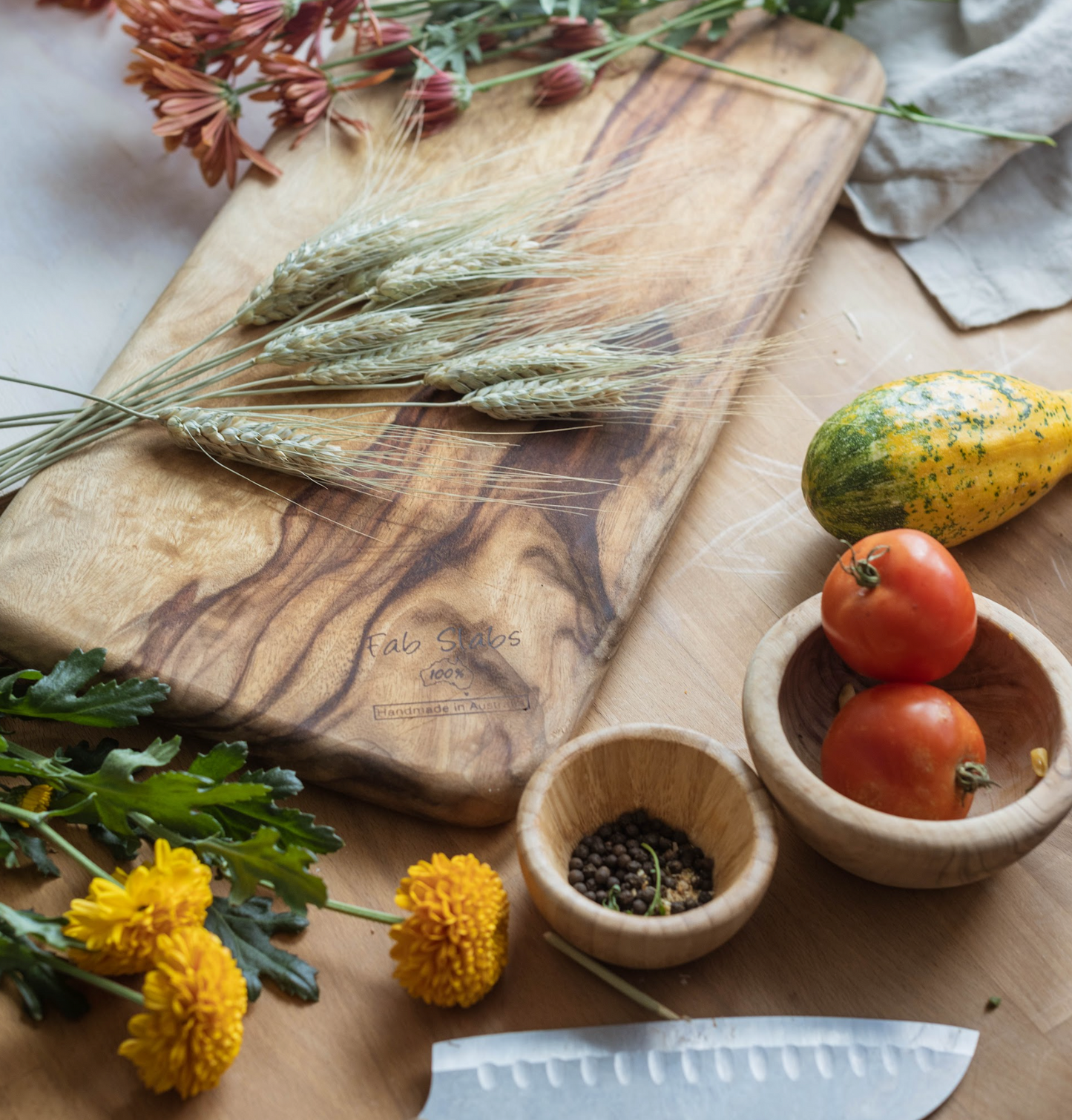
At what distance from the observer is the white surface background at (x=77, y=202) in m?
1.54

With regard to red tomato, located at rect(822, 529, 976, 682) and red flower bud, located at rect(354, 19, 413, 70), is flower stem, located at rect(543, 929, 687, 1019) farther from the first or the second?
red flower bud, located at rect(354, 19, 413, 70)

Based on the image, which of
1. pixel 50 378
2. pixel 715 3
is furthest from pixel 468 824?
pixel 715 3

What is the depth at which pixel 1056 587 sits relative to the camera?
127 cm

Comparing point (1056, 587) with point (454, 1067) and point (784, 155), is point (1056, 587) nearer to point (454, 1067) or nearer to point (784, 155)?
point (784, 155)

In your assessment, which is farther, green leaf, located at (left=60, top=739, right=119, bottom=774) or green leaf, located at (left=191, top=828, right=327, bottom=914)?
green leaf, located at (left=60, top=739, right=119, bottom=774)

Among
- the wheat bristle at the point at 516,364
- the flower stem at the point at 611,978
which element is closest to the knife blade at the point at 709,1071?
the flower stem at the point at 611,978

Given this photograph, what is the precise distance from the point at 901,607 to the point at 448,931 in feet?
1.67

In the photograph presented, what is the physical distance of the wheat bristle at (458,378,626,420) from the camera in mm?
1269

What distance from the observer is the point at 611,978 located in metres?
0.97

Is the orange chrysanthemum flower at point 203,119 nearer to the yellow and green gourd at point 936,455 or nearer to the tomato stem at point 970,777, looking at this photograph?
the yellow and green gourd at point 936,455

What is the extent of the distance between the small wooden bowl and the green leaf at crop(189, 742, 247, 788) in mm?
275

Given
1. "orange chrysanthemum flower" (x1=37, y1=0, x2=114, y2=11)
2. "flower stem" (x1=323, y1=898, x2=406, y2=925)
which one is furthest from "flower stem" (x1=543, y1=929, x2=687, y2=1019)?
"orange chrysanthemum flower" (x1=37, y1=0, x2=114, y2=11)

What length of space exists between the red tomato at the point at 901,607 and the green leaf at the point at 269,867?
0.54 meters

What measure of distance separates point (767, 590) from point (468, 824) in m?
0.48
